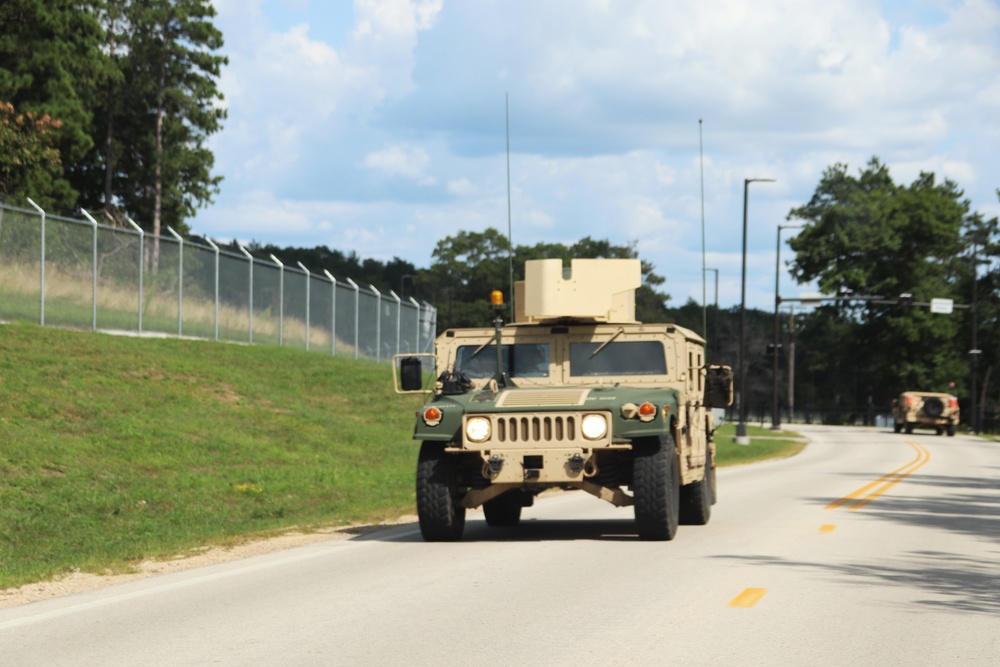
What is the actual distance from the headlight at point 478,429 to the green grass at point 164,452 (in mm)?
2933

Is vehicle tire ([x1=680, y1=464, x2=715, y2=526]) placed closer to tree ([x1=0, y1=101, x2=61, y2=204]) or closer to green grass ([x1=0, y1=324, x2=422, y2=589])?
green grass ([x1=0, y1=324, x2=422, y2=589])

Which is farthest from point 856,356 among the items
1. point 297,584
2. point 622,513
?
point 297,584

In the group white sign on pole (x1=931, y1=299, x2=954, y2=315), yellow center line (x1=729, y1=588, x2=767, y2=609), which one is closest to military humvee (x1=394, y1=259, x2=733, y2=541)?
yellow center line (x1=729, y1=588, x2=767, y2=609)

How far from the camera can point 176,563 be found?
1307 centimetres

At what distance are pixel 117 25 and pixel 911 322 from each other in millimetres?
52241

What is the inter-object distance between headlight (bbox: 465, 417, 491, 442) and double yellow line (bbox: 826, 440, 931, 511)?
8.05 meters

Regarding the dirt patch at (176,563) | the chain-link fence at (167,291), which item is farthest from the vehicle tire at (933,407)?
the dirt patch at (176,563)

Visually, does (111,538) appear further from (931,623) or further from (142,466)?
(931,623)

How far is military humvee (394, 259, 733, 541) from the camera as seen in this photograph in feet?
45.2

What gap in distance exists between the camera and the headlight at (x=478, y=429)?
546 inches

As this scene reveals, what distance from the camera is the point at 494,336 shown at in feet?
52.2

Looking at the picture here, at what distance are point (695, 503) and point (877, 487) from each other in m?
10.7

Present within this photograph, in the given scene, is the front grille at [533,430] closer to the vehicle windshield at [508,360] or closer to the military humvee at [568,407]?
the military humvee at [568,407]

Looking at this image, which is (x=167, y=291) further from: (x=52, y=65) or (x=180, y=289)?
(x=52, y=65)
